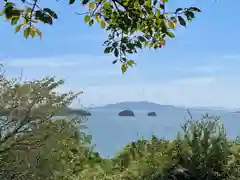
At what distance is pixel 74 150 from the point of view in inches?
224

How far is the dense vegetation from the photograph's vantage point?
420 centimetres

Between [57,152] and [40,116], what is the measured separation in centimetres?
41

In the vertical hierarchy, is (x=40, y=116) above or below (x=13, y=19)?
below

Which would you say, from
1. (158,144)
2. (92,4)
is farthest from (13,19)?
(158,144)

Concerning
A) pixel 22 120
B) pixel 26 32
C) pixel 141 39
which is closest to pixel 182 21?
pixel 141 39

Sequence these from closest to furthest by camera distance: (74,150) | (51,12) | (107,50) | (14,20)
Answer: (51,12) < (14,20) < (107,50) < (74,150)

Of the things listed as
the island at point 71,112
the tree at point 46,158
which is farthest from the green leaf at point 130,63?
the island at point 71,112

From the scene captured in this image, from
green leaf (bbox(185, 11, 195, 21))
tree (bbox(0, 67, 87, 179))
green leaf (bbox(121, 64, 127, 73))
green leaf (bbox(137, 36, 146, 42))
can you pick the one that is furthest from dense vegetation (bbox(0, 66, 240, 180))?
green leaf (bbox(185, 11, 195, 21))

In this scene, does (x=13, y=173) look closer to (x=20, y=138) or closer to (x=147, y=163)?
(x=20, y=138)

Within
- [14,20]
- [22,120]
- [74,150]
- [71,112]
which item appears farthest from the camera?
[74,150]

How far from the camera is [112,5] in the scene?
2.54m

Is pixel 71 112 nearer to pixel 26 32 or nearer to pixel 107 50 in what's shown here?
pixel 107 50

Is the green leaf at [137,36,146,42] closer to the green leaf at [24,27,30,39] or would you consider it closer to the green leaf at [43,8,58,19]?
the green leaf at [24,27,30,39]

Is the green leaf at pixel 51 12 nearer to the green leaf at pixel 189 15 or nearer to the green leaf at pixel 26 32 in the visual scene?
the green leaf at pixel 26 32
